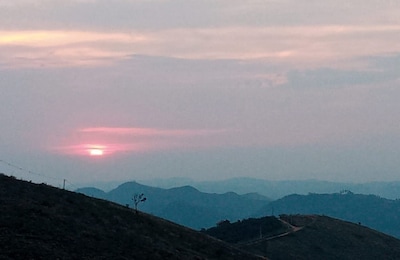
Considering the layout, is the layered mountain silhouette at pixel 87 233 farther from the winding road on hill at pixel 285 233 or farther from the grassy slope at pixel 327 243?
the winding road on hill at pixel 285 233

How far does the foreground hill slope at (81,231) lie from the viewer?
48625mm

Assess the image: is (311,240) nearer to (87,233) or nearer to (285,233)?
(285,233)

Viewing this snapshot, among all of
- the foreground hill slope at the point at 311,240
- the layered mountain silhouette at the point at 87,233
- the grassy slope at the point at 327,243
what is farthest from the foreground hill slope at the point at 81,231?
the foreground hill slope at the point at 311,240

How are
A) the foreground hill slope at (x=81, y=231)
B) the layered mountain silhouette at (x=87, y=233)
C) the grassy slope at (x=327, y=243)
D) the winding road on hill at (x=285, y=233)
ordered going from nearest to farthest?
the foreground hill slope at (x=81, y=231) → the layered mountain silhouette at (x=87, y=233) → the grassy slope at (x=327, y=243) → the winding road on hill at (x=285, y=233)

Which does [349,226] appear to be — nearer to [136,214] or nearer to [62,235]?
[136,214]

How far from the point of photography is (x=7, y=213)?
5369 cm

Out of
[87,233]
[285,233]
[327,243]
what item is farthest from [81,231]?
[327,243]

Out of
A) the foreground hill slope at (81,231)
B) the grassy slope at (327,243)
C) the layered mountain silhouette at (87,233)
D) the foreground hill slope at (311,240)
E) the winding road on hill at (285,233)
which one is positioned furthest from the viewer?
the winding road on hill at (285,233)

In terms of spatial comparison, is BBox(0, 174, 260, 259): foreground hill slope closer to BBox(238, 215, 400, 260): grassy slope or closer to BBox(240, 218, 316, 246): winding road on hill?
BBox(238, 215, 400, 260): grassy slope

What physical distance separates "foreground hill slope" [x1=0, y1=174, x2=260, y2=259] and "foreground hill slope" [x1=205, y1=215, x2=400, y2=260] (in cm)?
2676

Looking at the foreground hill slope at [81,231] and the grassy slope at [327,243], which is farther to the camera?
the grassy slope at [327,243]

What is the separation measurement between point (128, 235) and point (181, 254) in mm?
4873

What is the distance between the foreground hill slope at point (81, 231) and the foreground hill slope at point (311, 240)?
2676 cm

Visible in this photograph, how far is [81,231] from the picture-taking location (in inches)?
2178
